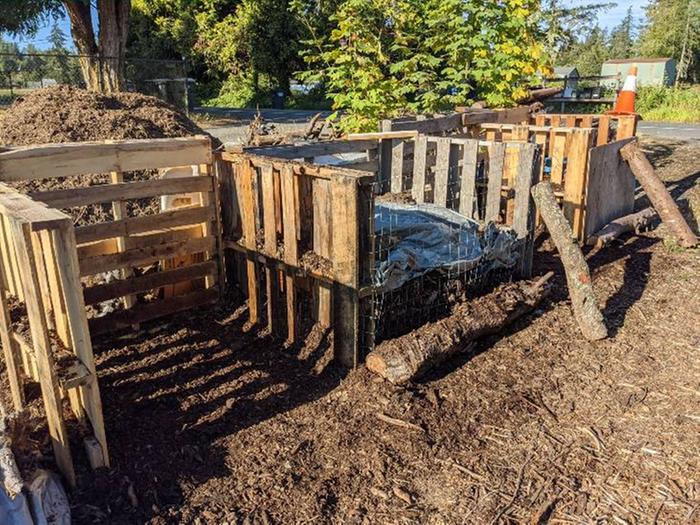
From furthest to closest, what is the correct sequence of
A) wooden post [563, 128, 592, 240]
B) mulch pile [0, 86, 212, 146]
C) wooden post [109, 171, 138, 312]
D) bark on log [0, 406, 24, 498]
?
wooden post [563, 128, 592, 240] → mulch pile [0, 86, 212, 146] → wooden post [109, 171, 138, 312] → bark on log [0, 406, 24, 498]

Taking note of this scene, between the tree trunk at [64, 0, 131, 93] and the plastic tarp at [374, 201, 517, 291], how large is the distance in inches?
546

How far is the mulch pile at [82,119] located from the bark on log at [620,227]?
5013mm

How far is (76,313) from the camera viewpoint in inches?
116

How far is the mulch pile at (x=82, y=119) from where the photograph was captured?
19.4 ft

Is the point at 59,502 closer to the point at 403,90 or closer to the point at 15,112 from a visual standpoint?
the point at 15,112

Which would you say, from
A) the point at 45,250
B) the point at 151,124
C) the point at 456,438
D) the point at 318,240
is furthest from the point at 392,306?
the point at 151,124

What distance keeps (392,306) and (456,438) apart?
4.31 feet

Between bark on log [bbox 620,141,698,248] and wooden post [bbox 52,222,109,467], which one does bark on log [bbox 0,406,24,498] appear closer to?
wooden post [bbox 52,222,109,467]

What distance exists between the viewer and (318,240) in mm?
4492

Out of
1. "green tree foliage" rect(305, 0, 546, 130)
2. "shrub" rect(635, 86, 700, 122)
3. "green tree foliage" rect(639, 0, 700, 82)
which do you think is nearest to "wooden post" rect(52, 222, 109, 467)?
"green tree foliage" rect(305, 0, 546, 130)

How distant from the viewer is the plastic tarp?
4.62m

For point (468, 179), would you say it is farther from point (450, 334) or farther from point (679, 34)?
point (679, 34)

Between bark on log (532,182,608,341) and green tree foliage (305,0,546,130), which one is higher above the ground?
green tree foliage (305,0,546,130)

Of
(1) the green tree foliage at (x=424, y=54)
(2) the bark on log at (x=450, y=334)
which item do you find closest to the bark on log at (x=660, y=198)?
(1) the green tree foliage at (x=424, y=54)
